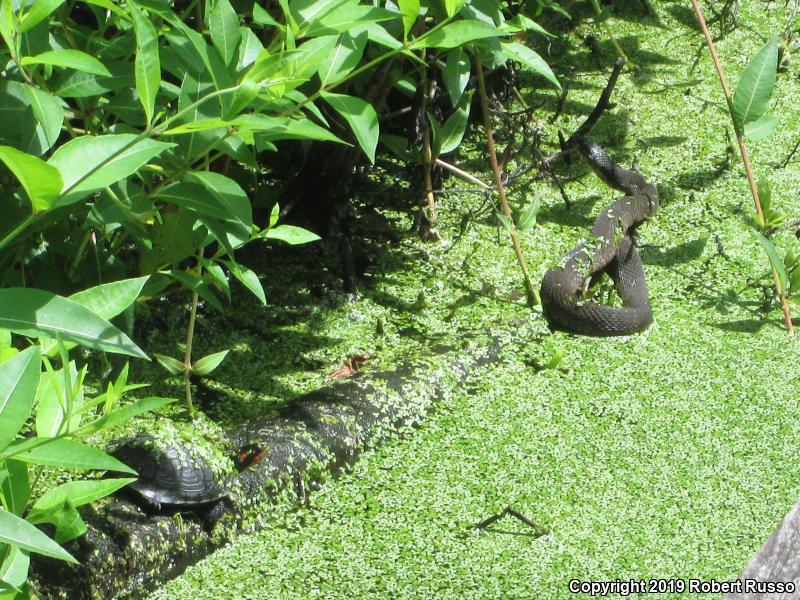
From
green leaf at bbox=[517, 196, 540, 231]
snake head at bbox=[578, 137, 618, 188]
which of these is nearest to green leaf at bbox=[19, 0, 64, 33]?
green leaf at bbox=[517, 196, 540, 231]

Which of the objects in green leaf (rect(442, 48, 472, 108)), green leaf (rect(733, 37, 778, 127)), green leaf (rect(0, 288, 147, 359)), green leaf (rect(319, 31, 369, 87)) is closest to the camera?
green leaf (rect(0, 288, 147, 359))

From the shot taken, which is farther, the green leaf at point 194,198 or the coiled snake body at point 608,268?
the coiled snake body at point 608,268

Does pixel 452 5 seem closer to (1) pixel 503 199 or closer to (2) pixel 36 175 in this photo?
(2) pixel 36 175

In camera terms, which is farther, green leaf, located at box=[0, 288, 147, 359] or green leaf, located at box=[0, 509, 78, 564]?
green leaf, located at box=[0, 288, 147, 359]

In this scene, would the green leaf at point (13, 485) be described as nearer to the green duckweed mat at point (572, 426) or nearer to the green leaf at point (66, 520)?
the green leaf at point (66, 520)

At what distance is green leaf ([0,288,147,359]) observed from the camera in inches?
44.8

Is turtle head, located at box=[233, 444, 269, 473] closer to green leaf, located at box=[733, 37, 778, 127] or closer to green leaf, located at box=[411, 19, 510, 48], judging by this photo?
green leaf, located at box=[411, 19, 510, 48]

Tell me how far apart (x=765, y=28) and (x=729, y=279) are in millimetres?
1937

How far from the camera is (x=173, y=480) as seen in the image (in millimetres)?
2066

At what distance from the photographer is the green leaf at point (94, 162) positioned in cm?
111

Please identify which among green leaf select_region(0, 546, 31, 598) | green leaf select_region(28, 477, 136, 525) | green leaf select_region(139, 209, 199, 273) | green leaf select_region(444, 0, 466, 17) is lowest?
green leaf select_region(0, 546, 31, 598)

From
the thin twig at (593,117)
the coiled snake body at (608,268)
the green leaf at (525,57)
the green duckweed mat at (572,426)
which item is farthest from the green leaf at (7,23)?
the thin twig at (593,117)

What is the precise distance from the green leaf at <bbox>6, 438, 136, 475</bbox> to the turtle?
95 centimetres

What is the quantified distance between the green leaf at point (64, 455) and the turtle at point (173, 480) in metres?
0.95
